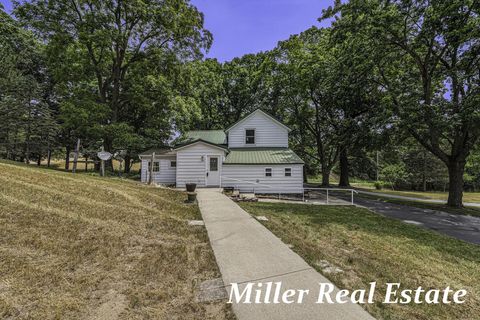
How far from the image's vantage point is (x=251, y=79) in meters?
30.2

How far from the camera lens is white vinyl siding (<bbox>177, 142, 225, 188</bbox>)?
1650 centimetres

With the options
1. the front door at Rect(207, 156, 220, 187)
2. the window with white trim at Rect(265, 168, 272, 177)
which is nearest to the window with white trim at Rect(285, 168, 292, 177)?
the window with white trim at Rect(265, 168, 272, 177)

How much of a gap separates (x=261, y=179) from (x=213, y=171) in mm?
3845

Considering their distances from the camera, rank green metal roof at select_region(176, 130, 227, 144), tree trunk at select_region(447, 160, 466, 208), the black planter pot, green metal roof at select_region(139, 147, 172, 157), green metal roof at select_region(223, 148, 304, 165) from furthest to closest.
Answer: green metal roof at select_region(176, 130, 227, 144)
green metal roof at select_region(139, 147, 172, 157)
green metal roof at select_region(223, 148, 304, 165)
tree trunk at select_region(447, 160, 466, 208)
the black planter pot

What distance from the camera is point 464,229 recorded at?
8562 mm

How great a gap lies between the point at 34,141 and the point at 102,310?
30.6m

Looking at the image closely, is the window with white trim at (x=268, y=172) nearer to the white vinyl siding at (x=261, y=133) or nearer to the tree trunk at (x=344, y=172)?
the white vinyl siding at (x=261, y=133)

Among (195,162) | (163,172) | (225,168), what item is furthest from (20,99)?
(225,168)

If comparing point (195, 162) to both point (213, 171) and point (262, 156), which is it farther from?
point (262, 156)

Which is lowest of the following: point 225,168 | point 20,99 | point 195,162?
point 225,168

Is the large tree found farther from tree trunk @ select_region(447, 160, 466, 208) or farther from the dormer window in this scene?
tree trunk @ select_region(447, 160, 466, 208)

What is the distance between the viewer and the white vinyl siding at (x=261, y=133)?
19406 mm

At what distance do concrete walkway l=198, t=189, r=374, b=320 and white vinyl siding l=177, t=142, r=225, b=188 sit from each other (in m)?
9.48

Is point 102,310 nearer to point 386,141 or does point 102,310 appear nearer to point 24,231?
point 24,231
